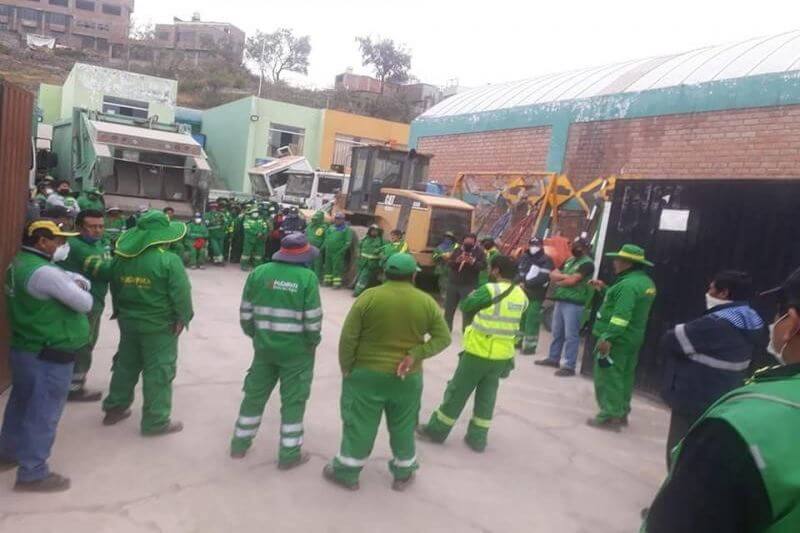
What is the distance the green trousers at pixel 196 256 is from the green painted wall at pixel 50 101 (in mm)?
22380

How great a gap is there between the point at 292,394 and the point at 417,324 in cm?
106

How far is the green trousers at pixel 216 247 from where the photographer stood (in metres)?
13.9

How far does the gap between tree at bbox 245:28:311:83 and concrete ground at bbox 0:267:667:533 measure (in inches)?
2186

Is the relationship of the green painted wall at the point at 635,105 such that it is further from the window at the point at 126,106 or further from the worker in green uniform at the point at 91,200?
the window at the point at 126,106

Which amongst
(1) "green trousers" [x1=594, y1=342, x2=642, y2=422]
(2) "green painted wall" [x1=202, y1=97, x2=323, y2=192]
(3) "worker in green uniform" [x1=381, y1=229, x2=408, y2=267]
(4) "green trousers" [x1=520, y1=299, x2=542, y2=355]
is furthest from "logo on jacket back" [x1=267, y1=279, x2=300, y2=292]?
(2) "green painted wall" [x1=202, y1=97, x2=323, y2=192]

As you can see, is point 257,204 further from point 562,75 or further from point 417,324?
point 417,324

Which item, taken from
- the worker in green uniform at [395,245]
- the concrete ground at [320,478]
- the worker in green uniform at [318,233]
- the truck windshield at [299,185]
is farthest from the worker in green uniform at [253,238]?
the concrete ground at [320,478]

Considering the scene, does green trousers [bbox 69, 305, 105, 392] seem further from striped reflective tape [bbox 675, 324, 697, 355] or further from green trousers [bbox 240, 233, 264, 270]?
green trousers [bbox 240, 233, 264, 270]

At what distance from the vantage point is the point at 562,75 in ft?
54.3

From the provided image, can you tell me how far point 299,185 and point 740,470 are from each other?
699 inches

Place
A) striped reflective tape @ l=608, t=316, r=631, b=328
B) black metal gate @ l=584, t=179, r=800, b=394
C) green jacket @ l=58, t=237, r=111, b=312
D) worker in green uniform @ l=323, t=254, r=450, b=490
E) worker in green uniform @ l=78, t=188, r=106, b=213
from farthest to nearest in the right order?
1. worker in green uniform @ l=78, t=188, r=106, b=213
2. black metal gate @ l=584, t=179, r=800, b=394
3. striped reflective tape @ l=608, t=316, r=631, b=328
4. green jacket @ l=58, t=237, r=111, b=312
5. worker in green uniform @ l=323, t=254, r=450, b=490

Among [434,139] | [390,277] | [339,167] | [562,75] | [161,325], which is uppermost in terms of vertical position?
[562,75]

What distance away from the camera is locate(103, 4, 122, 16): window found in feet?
230

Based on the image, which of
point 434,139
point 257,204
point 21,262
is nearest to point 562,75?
point 434,139
